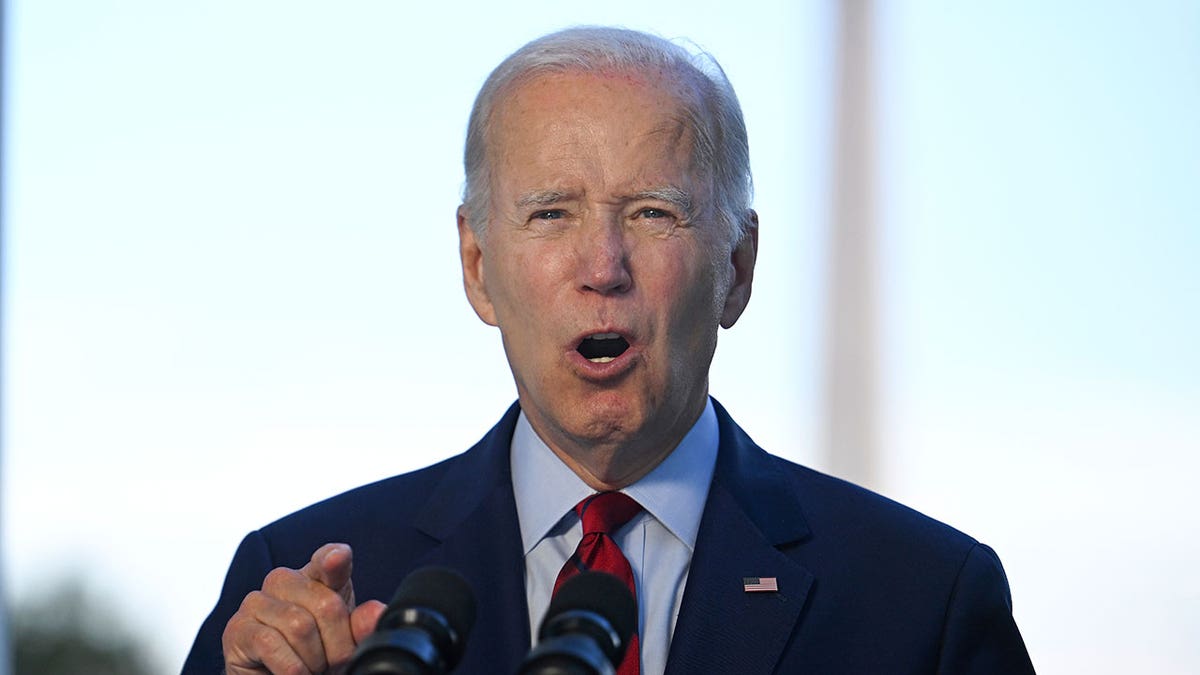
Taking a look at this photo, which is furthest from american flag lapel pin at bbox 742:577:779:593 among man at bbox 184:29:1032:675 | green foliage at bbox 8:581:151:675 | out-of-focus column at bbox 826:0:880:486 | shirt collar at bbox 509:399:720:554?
green foliage at bbox 8:581:151:675

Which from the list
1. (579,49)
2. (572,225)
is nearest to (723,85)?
(579,49)

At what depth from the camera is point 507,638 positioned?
205cm

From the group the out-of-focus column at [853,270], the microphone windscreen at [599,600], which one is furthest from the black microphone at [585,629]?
the out-of-focus column at [853,270]

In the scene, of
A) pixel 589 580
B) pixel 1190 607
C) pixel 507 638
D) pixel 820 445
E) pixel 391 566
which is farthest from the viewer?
pixel 820 445

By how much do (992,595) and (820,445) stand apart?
2714 mm

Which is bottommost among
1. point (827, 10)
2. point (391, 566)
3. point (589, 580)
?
point (391, 566)

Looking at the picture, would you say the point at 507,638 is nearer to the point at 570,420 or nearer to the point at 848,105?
the point at 570,420

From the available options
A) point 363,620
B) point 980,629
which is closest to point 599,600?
point 363,620

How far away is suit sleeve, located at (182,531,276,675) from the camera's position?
2170 mm

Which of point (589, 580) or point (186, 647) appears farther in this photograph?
point (186, 647)

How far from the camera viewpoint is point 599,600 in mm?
1290

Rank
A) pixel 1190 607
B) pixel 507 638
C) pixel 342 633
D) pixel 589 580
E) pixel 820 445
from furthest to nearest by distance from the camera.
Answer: pixel 820 445 → pixel 1190 607 → pixel 507 638 → pixel 342 633 → pixel 589 580

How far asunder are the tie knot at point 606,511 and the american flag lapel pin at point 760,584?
0.20 meters

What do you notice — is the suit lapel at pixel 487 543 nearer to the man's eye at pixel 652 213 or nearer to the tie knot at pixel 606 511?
the tie knot at pixel 606 511
